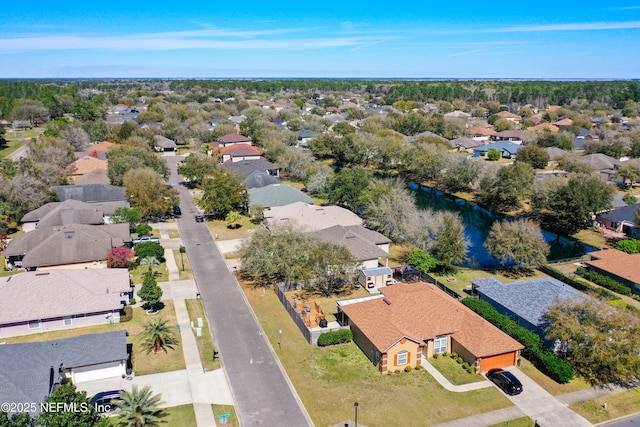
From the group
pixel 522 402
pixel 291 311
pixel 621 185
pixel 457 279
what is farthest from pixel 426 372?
pixel 621 185

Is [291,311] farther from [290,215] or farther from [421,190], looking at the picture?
[421,190]

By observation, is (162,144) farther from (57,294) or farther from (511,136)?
(511,136)

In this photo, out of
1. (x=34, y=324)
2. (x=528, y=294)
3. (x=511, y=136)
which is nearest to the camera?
(x=34, y=324)

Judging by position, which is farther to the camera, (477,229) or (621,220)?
(477,229)

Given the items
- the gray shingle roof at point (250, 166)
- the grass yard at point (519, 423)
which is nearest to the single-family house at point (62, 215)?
the gray shingle roof at point (250, 166)

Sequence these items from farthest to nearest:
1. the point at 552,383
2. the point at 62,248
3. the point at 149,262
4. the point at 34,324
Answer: the point at 62,248 < the point at 149,262 < the point at 34,324 < the point at 552,383

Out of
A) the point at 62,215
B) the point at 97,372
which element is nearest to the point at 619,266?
the point at 97,372
